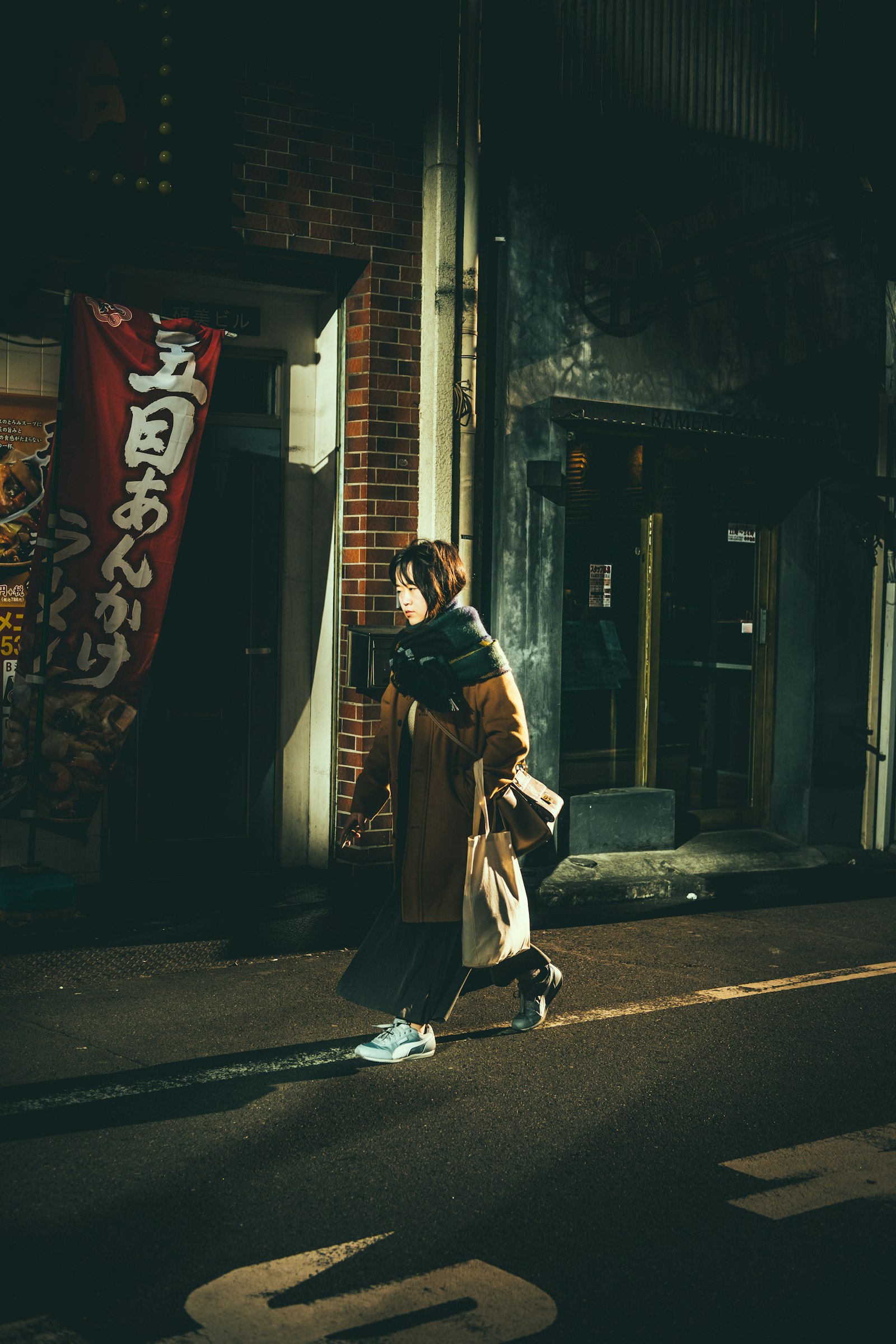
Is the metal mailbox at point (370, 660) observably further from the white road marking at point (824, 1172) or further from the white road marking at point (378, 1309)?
the white road marking at point (378, 1309)

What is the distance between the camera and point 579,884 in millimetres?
8914

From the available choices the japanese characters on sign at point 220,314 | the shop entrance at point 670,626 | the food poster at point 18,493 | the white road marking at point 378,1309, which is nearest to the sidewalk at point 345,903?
the shop entrance at point 670,626

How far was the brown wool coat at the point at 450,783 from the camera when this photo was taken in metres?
5.49

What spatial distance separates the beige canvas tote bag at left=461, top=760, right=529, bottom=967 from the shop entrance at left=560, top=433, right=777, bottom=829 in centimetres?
413

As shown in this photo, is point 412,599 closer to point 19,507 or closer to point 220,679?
point 19,507

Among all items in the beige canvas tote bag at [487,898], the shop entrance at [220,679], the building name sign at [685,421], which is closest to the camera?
the beige canvas tote bag at [487,898]

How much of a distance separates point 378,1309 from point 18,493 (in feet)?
17.6

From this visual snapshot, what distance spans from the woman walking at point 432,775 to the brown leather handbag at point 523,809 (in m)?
0.03

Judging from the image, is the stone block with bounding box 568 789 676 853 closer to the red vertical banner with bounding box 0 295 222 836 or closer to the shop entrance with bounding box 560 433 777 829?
the shop entrance with bounding box 560 433 777 829

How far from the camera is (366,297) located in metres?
8.81

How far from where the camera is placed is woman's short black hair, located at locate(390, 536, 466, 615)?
18.3 ft

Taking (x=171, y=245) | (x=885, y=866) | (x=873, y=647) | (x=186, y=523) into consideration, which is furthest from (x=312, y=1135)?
(x=873, y=647)

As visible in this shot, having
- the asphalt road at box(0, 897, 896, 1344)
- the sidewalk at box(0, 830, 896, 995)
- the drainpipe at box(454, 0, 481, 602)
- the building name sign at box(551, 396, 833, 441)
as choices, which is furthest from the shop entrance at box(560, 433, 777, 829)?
the asphalt road at box(0, 897, 896, 1344)

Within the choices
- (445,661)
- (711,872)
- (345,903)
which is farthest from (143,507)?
(711,872)
